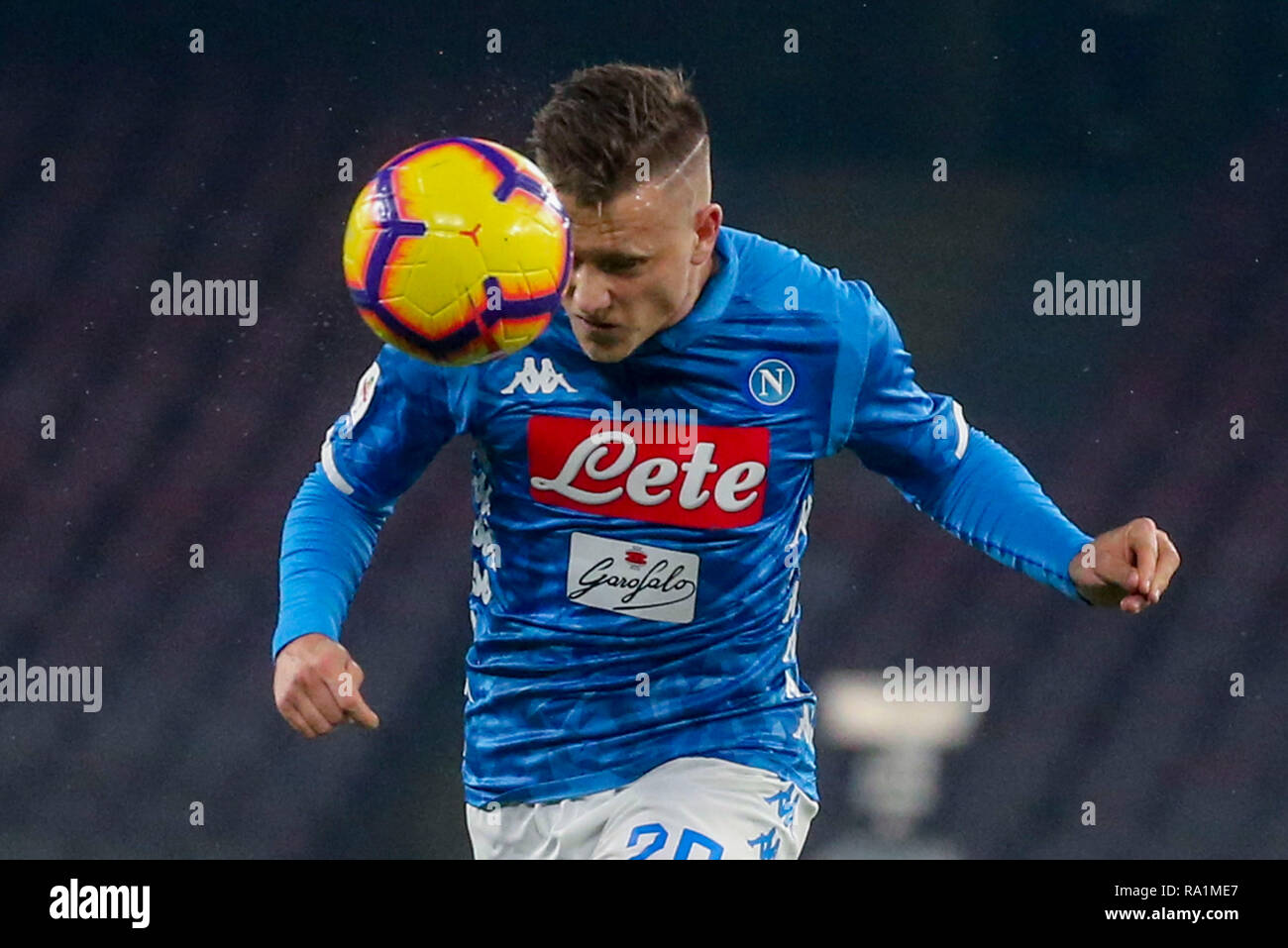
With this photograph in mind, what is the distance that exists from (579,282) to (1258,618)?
3.32 meters

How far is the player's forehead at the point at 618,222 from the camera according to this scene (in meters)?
2.97

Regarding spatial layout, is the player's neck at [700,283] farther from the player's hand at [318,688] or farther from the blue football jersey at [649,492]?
the player's hand at [318,688]

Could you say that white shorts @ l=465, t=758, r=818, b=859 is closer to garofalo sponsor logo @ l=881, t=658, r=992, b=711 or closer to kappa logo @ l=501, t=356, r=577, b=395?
kappa logo @ l=501, t=356, r=577, b=395

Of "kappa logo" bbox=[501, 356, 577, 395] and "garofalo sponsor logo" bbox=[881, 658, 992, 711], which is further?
"garofalo sponsor logo" bbox=[881, 658, 992, 711]

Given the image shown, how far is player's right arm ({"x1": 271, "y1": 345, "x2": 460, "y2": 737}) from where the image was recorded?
10.1ft

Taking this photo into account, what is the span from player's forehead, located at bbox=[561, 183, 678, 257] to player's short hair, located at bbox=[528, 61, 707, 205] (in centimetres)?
1

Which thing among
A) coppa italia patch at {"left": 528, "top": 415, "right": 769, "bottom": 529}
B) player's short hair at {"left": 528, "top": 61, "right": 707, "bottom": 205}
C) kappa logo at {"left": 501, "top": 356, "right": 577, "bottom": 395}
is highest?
player's short hair at {"left": 528, "top": 61, "right": 707, "bottom": 205}

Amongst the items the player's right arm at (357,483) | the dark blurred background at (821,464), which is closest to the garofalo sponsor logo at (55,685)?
the dark blurred background at (821,464)

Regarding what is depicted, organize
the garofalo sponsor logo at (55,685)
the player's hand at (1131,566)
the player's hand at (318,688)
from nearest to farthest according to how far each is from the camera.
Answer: the player's hand at (318,688)
the player's hand at (1131,566)
the garofalo sponsor logo at (55,685)

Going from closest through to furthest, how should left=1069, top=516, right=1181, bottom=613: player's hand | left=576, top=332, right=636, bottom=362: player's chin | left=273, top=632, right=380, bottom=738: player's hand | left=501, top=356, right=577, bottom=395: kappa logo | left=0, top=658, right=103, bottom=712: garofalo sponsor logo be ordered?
left=273, top=632, right=380, bottom=738: player's hand
left=1069, top=516, right=1181, bottom=613: player's hand
left=576, top=332, right=636, bottom=362: player's chin
left=501, top=356, right=577, bottom=395: kappa logo
left=0, top=658, right=103, bottom=712: garofalo sponsor logo

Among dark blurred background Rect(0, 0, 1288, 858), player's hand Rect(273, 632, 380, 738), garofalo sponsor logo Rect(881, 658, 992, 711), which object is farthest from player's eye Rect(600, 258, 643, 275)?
garofalo sponsor logo Rect(881, 658, 992, 711)

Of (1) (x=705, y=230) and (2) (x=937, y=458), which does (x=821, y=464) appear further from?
(1) (x=705, y=230)

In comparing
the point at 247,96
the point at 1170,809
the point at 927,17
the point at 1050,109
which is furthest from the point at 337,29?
the point at 1170,809

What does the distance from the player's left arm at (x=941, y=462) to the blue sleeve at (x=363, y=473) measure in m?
0.68
